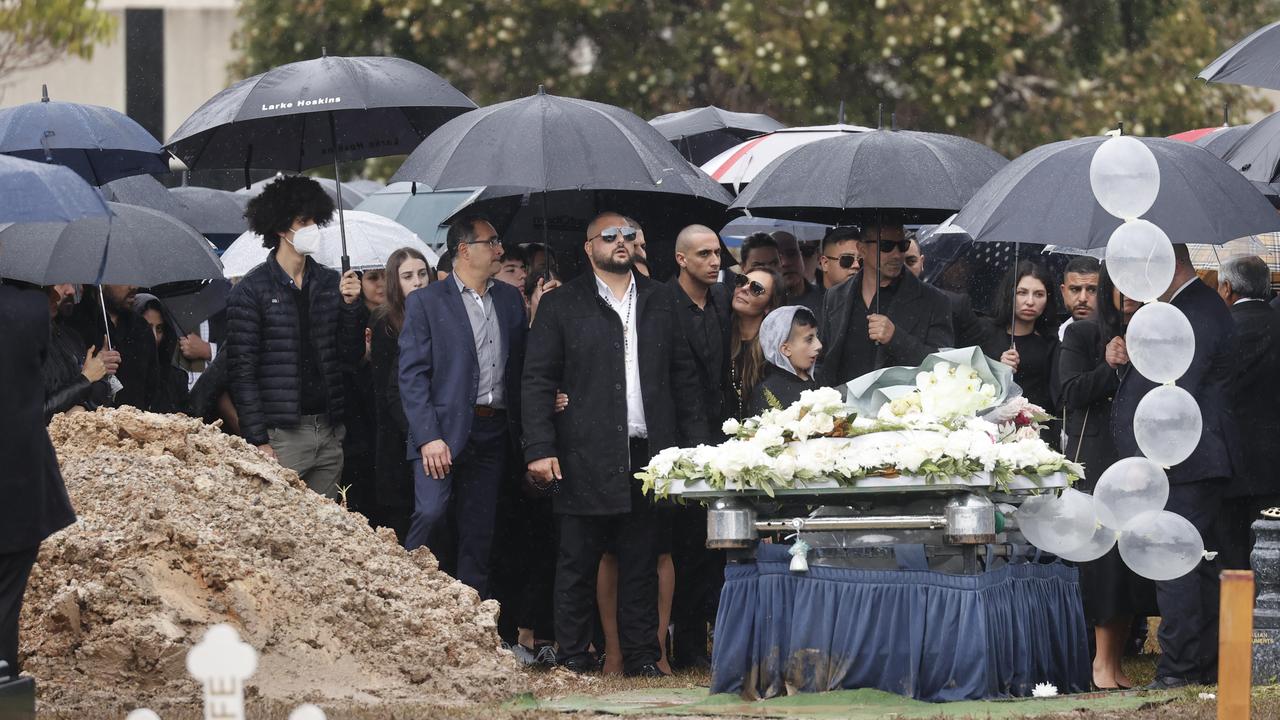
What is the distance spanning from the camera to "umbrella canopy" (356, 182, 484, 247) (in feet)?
50.6

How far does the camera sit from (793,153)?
11.0m

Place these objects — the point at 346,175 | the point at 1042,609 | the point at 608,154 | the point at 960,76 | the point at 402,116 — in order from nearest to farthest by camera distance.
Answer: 1. the point at 1042,609
2. the point at 608,154
3. the point at 402,116
4. the point at 960,76
5. the point at 346,175

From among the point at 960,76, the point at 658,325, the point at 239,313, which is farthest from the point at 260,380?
the point at 960,76

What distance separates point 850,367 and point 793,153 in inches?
49.9

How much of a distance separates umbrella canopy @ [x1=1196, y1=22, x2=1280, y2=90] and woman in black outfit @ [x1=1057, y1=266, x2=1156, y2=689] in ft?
4.78

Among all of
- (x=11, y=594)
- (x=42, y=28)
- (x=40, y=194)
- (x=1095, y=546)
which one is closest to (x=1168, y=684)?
(x=1095, y=546)

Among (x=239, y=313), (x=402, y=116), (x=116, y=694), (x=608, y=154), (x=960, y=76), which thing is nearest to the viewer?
(x=116, y=694)

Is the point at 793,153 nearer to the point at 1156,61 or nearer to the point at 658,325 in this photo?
the point at 658,325

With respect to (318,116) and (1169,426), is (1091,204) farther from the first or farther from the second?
(318,116)

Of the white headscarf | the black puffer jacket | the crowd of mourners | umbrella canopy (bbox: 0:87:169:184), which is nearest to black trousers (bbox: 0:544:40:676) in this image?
the crowd of mourners

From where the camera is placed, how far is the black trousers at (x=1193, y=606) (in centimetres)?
909

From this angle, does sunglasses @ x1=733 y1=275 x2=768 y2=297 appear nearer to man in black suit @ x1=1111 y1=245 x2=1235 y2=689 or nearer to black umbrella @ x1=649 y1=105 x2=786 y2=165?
man in black suit @ x1=1111 y1=245 x2=1235 y2=689

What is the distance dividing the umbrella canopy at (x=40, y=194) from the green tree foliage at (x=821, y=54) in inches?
639

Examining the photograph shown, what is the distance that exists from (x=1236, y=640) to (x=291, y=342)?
623 centimetres
